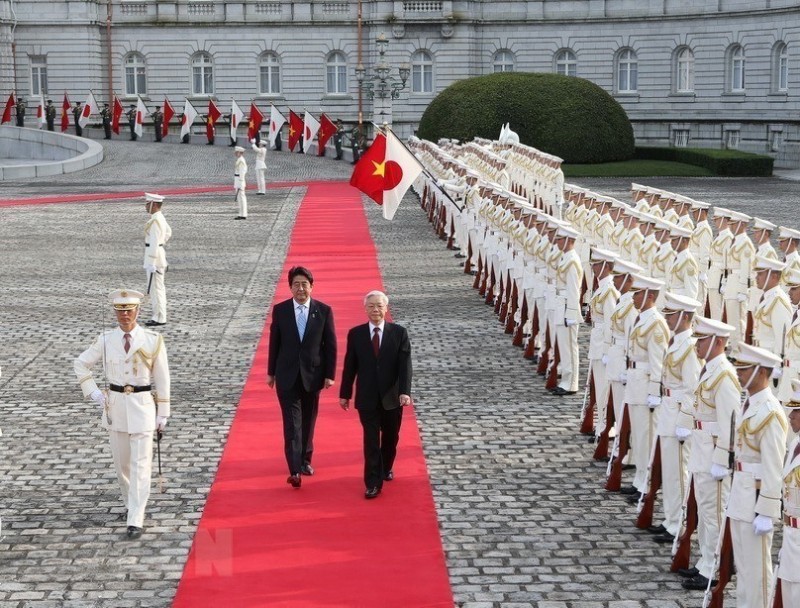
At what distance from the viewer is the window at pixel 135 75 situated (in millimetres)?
61281

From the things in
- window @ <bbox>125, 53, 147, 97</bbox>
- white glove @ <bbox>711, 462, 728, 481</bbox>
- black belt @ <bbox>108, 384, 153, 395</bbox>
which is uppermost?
window @ <bbox>125, 53, 147, 97</bbox>

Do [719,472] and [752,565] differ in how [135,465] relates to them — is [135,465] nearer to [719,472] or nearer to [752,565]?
[719,472]

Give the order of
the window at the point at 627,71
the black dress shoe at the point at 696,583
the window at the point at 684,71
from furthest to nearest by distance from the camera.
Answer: the window at the point at 627,71
the window at the point at 684,71
the black dress shoe at the point at 696,583

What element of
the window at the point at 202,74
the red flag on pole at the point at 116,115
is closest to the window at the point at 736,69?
the window at the point at 202,74

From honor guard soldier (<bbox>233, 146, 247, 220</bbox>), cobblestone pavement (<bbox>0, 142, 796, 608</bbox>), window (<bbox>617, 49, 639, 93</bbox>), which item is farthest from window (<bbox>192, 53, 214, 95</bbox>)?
cobblestone pavement (<bbox>0, 142, 796, 608</bbox>)

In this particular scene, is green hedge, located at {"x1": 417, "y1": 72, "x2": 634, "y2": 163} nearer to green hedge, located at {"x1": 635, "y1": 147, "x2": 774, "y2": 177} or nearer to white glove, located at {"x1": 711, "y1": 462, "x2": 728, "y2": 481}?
green hedge, located at {"x1": 635, "y1": 147, "x2": 774, "y2": 177}

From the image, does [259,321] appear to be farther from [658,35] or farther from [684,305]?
[658,35]

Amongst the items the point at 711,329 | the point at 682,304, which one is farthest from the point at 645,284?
the point at 711,329

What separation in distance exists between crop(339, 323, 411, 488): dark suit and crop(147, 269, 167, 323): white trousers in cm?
720

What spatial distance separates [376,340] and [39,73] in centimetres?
5280

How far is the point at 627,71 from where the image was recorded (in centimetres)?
5959

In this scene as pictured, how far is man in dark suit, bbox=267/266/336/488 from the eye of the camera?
11.0 m

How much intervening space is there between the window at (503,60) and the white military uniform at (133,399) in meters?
52.5

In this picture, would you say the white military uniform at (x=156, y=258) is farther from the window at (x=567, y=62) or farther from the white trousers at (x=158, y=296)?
the window at (x=567, y=62)
